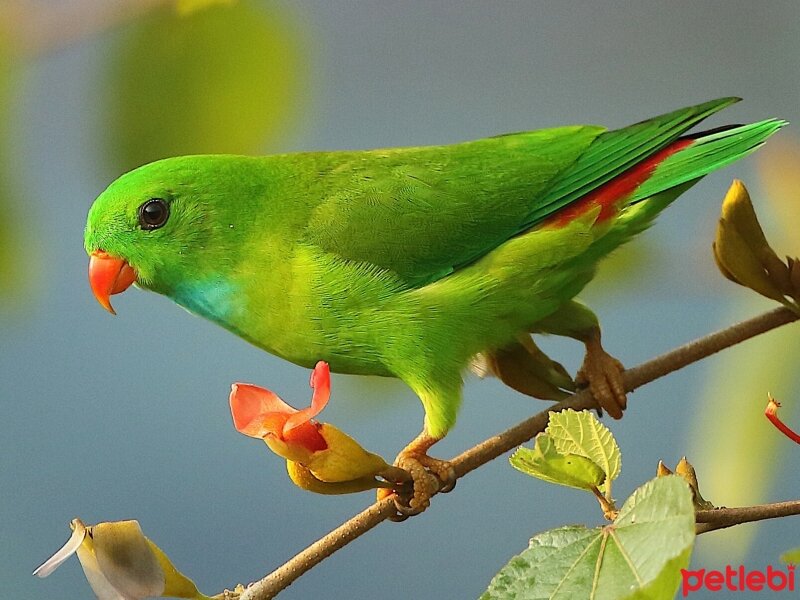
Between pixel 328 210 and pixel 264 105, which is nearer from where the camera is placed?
pixel 328 210

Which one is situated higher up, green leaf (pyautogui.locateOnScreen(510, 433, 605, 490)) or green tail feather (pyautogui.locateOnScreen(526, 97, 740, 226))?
green tail feather (pyautogui.locateOnScreen(526, 97, 740, 226))

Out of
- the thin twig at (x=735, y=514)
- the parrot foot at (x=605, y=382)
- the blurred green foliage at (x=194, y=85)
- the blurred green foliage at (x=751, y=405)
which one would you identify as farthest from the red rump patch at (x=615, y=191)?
the blurred green foliage at (x=194, y=85)

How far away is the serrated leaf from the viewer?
0.40 metres

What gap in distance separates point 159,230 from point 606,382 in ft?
1.28

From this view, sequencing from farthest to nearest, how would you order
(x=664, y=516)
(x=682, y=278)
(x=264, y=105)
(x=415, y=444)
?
(x=682, y=278) → (x=264, y=105) → (x=415, y=444) → (x=664, y=516)

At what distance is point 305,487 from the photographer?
480 millimetres

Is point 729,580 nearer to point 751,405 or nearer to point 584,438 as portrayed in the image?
point 584,438

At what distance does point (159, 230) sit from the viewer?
2.28 ft

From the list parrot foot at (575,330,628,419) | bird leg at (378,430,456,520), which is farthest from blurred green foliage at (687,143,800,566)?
bird leg at (378,430,456,520)

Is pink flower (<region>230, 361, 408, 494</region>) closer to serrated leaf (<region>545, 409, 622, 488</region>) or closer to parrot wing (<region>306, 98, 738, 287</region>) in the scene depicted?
serrated leaf (<region>545, 409, 622, 488</region>)

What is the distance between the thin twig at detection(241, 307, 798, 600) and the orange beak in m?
0.31

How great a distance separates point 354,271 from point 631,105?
0.76m

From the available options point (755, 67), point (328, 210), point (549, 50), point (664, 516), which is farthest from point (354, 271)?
point (755, 67)

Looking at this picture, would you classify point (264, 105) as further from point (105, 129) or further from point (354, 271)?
point (354, 271)
